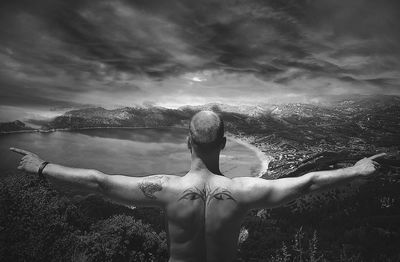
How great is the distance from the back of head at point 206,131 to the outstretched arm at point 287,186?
1.60 feet

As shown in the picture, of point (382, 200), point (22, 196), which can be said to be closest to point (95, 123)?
point (22, 196)

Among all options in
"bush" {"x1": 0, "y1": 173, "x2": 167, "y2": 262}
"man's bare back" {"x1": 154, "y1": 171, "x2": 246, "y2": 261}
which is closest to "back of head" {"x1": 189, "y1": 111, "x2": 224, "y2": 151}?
"man's bare back" {"x1": 154, "y1": 171, "x2": 246, "y2": 261}

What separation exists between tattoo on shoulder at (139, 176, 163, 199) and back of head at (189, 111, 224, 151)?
0.49m

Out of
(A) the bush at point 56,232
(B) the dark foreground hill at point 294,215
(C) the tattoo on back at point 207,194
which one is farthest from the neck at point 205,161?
(A) the bush at point 56,232

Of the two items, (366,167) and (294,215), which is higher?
(366,167)

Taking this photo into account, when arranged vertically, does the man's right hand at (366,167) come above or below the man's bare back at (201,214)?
above

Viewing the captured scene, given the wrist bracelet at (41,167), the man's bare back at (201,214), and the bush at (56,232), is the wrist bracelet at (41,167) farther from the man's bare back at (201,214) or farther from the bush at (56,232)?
the bush at (56,232)

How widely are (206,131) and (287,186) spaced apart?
884 mm

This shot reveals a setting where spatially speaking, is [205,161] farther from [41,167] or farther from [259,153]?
[259,153]

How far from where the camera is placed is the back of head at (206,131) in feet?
7.79

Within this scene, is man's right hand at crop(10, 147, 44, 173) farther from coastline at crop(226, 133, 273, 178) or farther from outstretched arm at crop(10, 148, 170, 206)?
coastline at crop(226, 133, 273, 178)

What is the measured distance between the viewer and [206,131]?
237 cm

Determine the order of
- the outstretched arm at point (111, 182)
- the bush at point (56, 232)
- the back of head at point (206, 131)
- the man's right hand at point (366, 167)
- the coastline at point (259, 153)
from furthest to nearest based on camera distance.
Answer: the coastline at point (259, 153), the bush at point (56, 232), the man's right hand at point (366, 167), the back of head at point (206, 131), the outstretched arm at point (111, 182)

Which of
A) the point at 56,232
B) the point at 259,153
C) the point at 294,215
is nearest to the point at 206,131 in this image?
the point at 56,232
